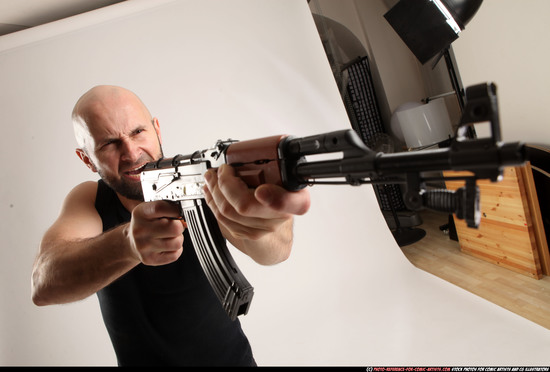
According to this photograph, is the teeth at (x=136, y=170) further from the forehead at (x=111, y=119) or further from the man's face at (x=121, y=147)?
the forehead at (x=111, y=119)

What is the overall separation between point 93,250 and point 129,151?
404 millimetres

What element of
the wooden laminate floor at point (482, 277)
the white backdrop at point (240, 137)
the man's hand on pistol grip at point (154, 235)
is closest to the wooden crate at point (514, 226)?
the wooden laminate floor at point (482, 277)

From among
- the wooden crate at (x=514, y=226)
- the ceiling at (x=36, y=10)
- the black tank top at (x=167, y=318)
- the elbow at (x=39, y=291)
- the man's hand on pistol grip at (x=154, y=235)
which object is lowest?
the wooden crate at (x=514, y=226)

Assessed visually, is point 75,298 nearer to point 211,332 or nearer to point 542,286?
point 211,332

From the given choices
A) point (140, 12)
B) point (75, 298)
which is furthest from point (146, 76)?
point (75, 298)

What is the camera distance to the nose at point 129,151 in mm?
1468

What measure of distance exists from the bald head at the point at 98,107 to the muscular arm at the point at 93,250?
0.34 metres

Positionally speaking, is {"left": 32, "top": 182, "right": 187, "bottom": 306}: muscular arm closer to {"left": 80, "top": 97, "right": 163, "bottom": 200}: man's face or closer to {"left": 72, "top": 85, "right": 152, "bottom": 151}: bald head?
{"left": 80, "top": 97, "right": 163, "bottom": 200}: man's face

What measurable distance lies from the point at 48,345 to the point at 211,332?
6.55 feet

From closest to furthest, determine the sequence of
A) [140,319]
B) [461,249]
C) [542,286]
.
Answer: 1. [140,319]
2. [542,286]
3. [461,249]

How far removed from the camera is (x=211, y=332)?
154 cm

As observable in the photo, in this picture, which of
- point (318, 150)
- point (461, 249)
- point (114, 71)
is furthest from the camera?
point (461, 249)

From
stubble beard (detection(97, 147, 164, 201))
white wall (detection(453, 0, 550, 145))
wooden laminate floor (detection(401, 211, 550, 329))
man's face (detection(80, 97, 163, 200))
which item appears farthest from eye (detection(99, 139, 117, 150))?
white wall (detection(453, 0, 550, 145))

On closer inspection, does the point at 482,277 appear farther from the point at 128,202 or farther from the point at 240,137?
the point at 128,202
